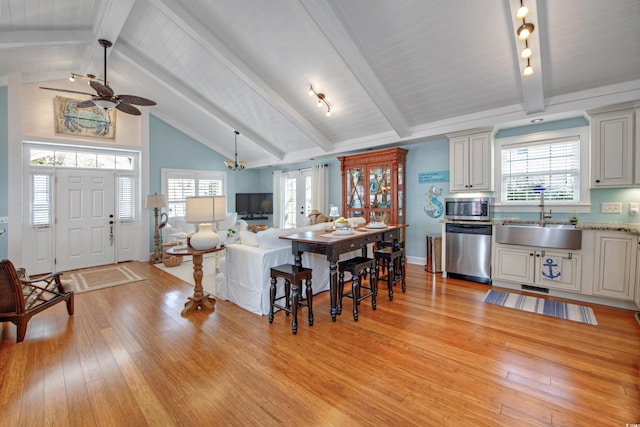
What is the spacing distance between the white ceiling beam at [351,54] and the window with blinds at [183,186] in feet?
16.8

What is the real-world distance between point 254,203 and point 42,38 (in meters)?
5.36

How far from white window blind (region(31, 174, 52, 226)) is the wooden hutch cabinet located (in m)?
5.68

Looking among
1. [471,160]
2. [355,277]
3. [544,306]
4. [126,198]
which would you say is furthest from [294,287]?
[126,198]

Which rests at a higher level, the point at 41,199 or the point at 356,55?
the point at 356,55

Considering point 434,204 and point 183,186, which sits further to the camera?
point 183,186

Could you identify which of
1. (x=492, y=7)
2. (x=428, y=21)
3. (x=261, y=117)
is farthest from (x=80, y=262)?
(x=492, y=7)

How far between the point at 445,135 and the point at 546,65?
5.15ft

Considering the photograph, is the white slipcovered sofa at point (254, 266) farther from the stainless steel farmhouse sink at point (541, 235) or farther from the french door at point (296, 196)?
the french door at point (296, 196)

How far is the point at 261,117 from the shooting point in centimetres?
573

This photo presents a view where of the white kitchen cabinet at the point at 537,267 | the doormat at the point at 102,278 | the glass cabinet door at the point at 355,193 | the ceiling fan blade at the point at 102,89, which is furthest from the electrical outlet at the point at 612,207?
the doormat at the point at 102,278

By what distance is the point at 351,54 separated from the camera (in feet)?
11.3

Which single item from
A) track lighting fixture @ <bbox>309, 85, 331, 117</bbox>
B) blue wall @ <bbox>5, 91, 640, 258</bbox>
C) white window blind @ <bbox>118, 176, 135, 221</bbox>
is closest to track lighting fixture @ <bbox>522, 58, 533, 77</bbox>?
blue wall @ <bbox>5, 91, 640, 258</bbox>

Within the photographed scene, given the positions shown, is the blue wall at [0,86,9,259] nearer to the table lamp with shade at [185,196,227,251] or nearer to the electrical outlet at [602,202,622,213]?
the table lamp with shade at [185,196,227,251]

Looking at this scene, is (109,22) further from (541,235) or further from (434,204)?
(541,235)
